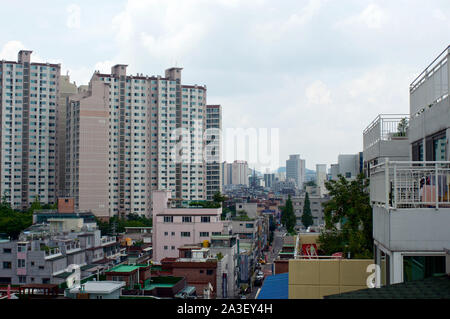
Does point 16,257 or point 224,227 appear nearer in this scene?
point 16,257

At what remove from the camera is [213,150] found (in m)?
87.3

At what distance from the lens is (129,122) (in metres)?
80.5

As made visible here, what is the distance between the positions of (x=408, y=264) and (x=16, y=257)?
91.6ft

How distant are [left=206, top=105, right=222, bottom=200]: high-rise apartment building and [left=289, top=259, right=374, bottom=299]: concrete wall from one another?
77.8 m

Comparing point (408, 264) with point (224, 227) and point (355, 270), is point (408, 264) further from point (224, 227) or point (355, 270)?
point (224, 227)

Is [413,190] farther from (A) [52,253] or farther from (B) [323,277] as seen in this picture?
(A) [52,253]

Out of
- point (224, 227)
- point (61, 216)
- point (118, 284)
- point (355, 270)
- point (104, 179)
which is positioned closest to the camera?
point (355, 270)

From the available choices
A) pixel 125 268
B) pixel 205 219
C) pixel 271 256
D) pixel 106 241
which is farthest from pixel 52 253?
pixel 271 256

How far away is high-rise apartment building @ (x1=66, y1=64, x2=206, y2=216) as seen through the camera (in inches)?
3100

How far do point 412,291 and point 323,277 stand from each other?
12.2 feet

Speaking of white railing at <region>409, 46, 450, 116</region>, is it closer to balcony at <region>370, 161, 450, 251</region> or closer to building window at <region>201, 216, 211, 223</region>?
balcony at <region>370, 161, 450, 251</region>

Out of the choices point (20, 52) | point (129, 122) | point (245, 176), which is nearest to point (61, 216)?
point (129, 122)

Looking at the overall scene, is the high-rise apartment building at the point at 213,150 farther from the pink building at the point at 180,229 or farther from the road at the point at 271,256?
the pink building at the point at 180,229

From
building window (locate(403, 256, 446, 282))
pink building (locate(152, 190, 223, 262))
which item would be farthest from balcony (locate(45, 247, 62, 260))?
building window (locate(403, 256, 446, 282))
